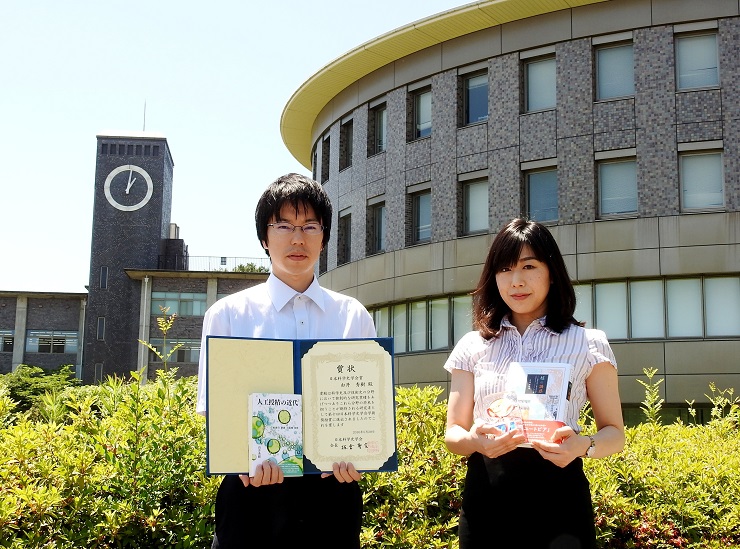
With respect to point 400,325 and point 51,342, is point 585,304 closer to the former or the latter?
point 400,325

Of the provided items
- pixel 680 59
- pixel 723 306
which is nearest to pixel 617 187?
pixel 680 59

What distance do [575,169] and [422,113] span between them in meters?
6.19

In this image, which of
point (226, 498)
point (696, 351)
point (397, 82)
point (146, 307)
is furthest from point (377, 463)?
point (146, 307)

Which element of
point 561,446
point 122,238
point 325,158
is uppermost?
point 122,238

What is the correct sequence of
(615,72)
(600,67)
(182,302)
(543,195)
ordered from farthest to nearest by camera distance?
(182,302)
(543,195)
(600,67)
(615,72)

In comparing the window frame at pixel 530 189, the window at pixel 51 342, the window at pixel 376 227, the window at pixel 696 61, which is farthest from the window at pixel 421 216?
the window at pixel 51 342

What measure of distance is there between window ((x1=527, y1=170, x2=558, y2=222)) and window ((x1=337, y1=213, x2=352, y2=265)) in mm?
7798

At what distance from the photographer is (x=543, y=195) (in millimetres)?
23672

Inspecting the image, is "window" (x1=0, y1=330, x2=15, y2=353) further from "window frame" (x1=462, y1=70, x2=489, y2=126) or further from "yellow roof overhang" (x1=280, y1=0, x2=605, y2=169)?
"window frame" (x1=462, y1=70, x2=489, y2=126)

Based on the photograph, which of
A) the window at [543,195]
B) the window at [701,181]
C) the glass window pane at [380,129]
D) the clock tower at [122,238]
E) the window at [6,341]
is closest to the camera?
the window at [701,181]

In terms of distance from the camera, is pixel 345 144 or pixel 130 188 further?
pixel 130 188

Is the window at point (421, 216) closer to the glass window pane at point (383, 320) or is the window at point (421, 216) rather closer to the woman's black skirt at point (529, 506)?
the glass window pane at point (383, 320)

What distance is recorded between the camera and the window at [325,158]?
103 ft

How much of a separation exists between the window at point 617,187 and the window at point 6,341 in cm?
4308
